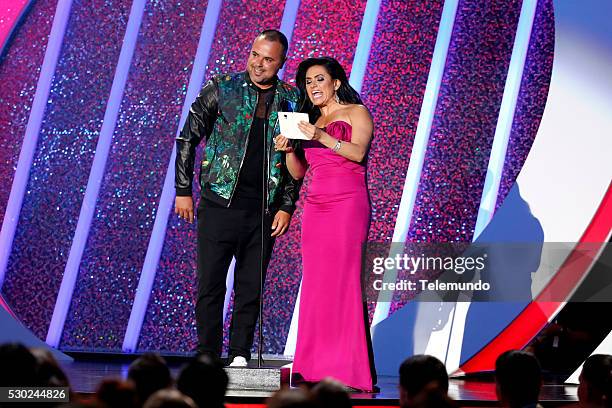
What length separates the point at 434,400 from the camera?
1859 millimetres

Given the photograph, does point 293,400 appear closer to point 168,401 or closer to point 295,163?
point 168,401

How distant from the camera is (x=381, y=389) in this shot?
161 inches

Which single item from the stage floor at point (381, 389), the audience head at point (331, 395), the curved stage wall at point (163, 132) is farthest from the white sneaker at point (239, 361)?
the audience head at point (331, 395)

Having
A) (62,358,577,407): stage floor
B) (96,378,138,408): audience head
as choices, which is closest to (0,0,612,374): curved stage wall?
(62,358,577,407): stage floor

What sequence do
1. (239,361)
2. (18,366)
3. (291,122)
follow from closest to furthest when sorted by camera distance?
(18,366), (291,122), (239,361)

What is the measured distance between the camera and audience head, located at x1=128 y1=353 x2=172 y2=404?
2260 mm

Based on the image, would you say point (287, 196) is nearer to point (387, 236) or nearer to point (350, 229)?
point (350, 229)

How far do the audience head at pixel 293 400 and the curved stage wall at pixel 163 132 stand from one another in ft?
12.1

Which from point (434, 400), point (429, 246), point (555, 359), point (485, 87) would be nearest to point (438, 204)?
point (429, 246)

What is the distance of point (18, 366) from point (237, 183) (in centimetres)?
214

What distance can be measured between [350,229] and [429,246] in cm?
149

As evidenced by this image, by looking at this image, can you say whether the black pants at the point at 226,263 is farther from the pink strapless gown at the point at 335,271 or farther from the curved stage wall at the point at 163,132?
the curved stage wall at the point at 163,132

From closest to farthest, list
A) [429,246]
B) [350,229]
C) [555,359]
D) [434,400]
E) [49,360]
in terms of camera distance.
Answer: [434,400]
[49,360]
[350,229]
[555,359]
[429,246]

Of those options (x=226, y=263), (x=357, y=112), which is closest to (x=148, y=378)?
(x=226, y=263)
